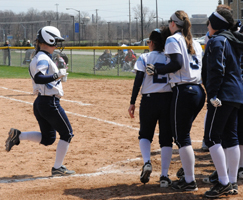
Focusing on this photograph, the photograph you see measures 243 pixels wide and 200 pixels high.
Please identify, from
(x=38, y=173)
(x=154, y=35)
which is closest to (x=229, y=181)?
(x=154, y=35)

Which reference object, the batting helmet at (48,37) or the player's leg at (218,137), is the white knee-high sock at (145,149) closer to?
the player's leg at (218,137)

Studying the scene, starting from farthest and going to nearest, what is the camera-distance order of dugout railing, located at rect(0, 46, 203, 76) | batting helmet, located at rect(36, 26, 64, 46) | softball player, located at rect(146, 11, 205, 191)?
dugout railing, located at rect(0, 46, 203, 76)
batting helmet, located at rect(36, 26, 64, 46)
softball player, located at rect(146, 11, 205, 191)

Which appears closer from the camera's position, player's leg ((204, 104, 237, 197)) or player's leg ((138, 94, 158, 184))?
player's leg ((204, 104, 237, 197))

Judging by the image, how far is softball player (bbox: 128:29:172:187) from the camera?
13.5 ft

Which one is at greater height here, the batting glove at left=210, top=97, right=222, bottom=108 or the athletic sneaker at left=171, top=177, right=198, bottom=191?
the batting glove at left=210, top=97, right=222, bottom=108

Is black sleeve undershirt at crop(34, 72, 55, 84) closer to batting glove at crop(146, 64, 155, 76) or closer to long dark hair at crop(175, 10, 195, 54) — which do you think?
batting glove at crop(146, 64, 155, 76)

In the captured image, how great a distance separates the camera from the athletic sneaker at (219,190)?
3752 mm

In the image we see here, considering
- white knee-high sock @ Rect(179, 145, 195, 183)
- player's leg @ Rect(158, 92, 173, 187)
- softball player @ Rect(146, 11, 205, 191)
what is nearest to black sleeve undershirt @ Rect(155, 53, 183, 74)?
softball player @ Rect(146, 11, 205, 191)

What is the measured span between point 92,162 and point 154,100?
179 cm

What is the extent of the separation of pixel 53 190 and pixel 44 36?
1917 millimetres

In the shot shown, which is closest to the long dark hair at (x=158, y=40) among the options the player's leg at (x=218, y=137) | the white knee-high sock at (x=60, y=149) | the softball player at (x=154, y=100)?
the softball player at (x=154, y=100)

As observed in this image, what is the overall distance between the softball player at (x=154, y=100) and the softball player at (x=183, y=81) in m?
0.19

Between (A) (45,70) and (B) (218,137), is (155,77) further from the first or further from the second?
(A) (45,70)

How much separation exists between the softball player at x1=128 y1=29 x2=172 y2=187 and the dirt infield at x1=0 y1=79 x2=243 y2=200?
12.6 inches
